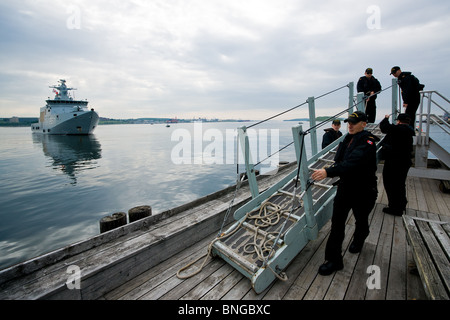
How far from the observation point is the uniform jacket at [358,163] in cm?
272

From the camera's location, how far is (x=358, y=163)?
107 inches

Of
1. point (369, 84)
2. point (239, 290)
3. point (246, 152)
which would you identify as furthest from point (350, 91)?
point (239, 290)

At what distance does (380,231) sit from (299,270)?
2180 mm

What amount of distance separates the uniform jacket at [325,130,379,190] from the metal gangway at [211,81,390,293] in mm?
483

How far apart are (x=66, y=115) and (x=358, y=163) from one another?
213 feet

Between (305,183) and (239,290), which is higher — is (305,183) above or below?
above

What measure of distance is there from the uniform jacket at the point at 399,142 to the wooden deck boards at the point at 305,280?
160cm

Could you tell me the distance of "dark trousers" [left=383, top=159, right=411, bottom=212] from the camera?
4.43 meters

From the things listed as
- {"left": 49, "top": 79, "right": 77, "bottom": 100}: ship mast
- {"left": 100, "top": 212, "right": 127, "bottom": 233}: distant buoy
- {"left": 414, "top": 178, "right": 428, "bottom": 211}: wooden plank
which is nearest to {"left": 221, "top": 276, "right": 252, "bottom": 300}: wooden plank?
{"left": 100, "top": 212, "right": 127, "bottom": 233}: distant buoy

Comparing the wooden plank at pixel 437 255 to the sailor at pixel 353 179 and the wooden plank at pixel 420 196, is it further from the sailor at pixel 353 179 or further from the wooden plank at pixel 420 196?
the wooden plank at pixel 420 196

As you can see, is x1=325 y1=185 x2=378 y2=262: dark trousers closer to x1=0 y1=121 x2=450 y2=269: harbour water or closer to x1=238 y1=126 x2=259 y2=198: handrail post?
x1=238 y1=126 x2=259 y2=198: handrail post

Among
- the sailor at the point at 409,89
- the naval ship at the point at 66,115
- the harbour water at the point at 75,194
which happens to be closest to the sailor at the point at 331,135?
the sailor at the point at 409,89

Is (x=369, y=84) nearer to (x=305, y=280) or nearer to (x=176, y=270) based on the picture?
(x=305, y=280)
